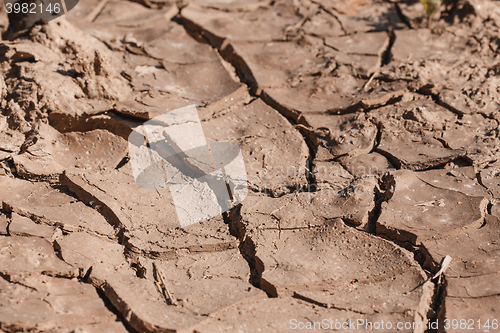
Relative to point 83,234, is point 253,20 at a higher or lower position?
higher

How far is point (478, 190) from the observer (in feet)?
7.83

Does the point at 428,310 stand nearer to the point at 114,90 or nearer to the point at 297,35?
the point at 114,90

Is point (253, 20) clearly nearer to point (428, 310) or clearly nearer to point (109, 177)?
point (109, 177)

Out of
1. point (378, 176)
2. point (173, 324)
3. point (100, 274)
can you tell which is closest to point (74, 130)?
point (100, 274)

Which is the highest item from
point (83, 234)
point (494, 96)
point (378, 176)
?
point (494, 96)

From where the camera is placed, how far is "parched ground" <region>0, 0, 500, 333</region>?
6.18 ft

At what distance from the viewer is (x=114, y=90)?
9.84 ft

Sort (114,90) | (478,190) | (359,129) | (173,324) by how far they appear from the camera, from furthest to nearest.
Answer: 1. (114,90)
2. (359,129)
3. (478,190)
4. (173,324)

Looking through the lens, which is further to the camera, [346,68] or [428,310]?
[346,68]

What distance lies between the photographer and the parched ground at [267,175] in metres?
1.88

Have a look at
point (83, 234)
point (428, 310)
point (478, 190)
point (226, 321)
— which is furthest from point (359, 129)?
point (83, 234)

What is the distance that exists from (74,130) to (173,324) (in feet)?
5.33

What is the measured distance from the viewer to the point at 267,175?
101 inches

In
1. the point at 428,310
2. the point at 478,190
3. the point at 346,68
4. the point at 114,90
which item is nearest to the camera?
the point at 428,310
